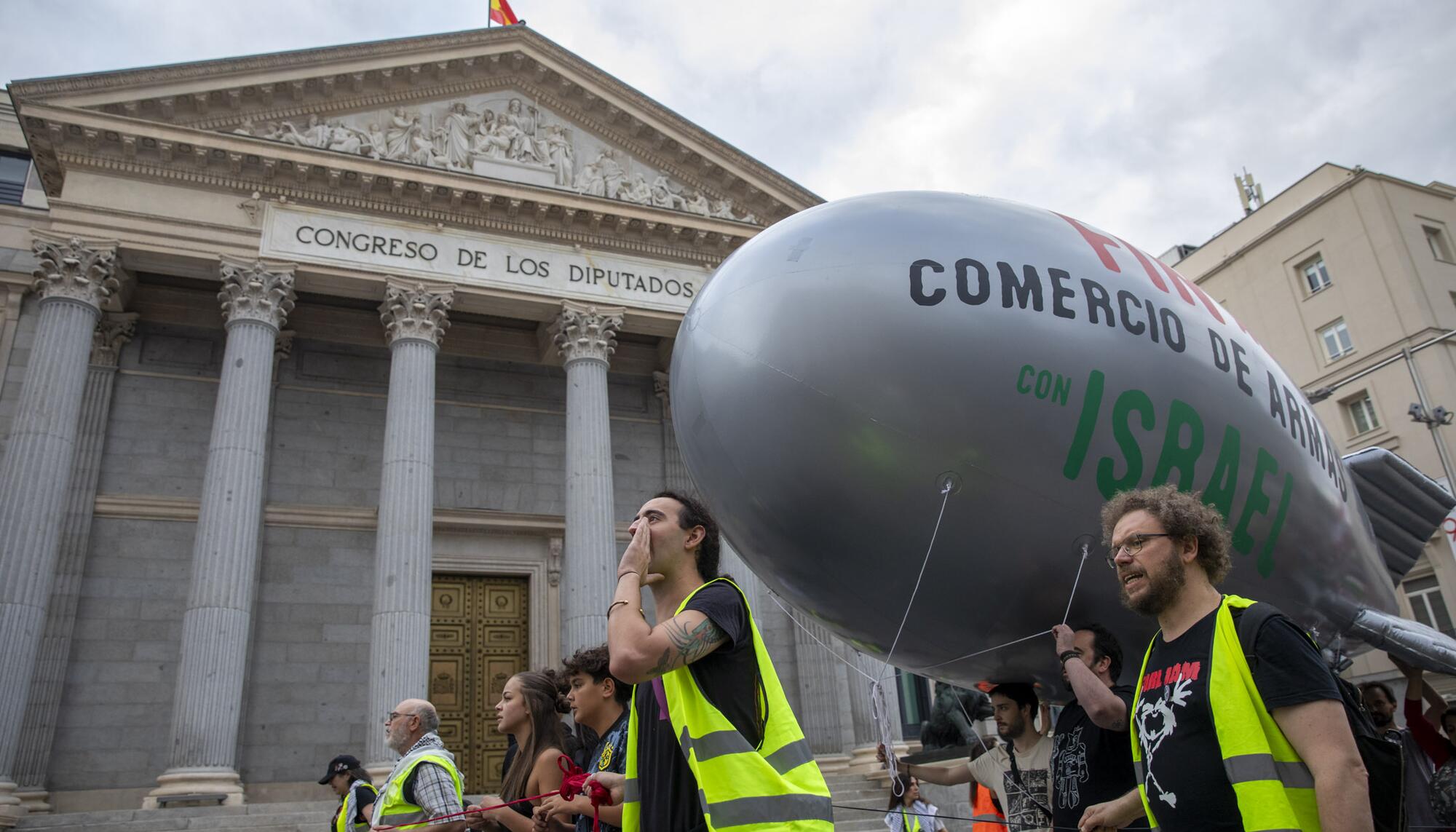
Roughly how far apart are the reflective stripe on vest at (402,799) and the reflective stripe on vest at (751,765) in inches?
100

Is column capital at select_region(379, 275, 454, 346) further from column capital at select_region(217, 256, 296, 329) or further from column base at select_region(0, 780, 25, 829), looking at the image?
column base at select_region(0, 780, 25, 829)

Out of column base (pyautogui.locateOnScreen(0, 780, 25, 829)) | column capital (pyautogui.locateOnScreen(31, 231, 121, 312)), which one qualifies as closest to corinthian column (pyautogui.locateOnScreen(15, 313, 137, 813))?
column base (pyautogui.locateOnScreen(0, 780, 25, 829))

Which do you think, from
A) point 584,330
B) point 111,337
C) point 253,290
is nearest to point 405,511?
point 253,290

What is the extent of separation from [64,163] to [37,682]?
8601 millimetres

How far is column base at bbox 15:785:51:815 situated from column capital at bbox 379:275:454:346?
8823 millimetres

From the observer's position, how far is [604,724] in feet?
15.2

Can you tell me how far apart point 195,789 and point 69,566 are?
593cm

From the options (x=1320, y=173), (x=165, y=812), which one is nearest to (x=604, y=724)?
(x=165, y=812)

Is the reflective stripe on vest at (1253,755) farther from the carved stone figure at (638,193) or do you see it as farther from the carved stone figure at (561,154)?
the carved stone figure at (561,154)

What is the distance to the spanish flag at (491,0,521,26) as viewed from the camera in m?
24.3

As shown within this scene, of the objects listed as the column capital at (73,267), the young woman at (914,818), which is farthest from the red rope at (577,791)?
the column capital at (73,267)

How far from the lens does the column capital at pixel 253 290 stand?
55.6 feet

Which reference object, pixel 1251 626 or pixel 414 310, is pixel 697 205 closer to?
pixel 414 310

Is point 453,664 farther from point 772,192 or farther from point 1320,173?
point 1320,173
